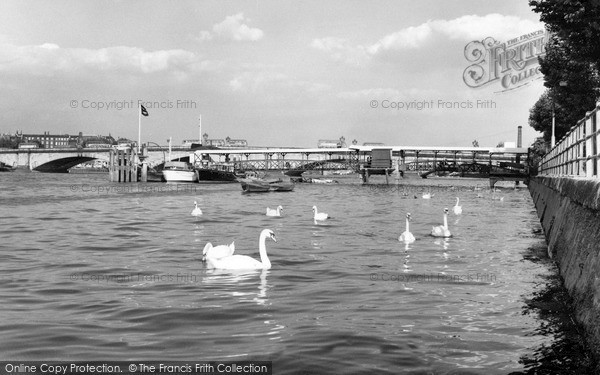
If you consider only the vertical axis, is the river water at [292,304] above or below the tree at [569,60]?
below

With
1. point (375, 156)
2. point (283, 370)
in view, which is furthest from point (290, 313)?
point (375, 156)

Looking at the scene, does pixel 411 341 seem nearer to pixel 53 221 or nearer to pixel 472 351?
pixel 472 351

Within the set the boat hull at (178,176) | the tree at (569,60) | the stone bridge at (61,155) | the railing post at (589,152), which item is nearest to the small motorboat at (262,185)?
the tree at (569,60)

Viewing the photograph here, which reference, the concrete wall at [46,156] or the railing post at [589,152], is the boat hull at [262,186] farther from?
the concrete wall at [46,156]

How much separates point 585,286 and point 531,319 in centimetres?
169

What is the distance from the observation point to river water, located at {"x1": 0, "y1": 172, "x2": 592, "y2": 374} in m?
8.59

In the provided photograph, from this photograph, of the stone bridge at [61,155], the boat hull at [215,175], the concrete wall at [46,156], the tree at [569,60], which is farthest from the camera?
the concrete wall at [46,156]

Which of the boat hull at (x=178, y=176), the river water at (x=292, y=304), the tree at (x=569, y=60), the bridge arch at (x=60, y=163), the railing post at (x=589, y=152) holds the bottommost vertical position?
the river water at (x=292, y=304)

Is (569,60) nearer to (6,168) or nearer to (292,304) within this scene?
(292,304)

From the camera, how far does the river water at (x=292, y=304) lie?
28.2 ft

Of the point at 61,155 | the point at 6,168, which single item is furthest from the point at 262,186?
the point at 6,168

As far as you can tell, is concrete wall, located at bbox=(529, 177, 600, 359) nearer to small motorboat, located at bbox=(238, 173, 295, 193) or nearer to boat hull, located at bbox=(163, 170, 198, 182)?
small motorboat, located at bbox=(238, 173, 295, 193)

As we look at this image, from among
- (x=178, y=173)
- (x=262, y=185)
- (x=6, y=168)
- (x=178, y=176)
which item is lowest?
(x=262, y=185)

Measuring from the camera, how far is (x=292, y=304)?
1187 cm
